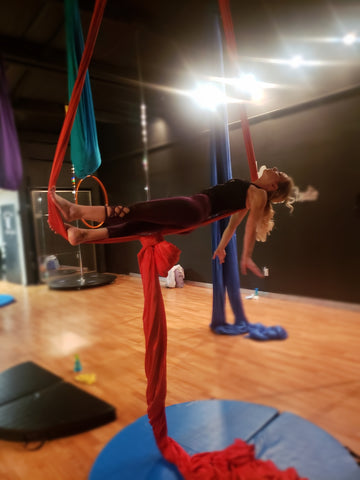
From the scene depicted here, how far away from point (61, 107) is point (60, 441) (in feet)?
6.06

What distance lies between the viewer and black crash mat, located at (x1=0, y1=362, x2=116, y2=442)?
1.80 meters

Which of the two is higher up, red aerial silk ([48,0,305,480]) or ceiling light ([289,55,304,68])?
ceiling light ([289,55,304,68])

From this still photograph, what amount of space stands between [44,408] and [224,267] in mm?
1413

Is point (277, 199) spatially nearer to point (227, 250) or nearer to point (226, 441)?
point (227, 250)

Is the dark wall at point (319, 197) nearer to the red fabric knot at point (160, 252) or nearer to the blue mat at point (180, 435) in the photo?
the red fabric knot at point (160, 252)

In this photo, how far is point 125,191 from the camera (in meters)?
1.76

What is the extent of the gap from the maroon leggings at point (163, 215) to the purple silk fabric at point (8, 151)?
2.35 feet

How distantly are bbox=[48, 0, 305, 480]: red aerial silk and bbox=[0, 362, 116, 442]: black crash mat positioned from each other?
0.55 metres

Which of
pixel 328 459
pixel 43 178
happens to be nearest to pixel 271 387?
pixel 328 459

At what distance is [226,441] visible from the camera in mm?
1615

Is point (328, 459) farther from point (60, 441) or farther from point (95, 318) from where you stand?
point (95, 318)

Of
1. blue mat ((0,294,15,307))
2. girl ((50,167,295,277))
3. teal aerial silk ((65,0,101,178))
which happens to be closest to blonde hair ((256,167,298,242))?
girl ((50,167,295,277))

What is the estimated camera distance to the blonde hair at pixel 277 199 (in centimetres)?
124

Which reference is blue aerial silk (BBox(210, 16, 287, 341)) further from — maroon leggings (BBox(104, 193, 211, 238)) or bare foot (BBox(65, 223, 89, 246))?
bare foot (BBox(65, 223, 89, 246))
